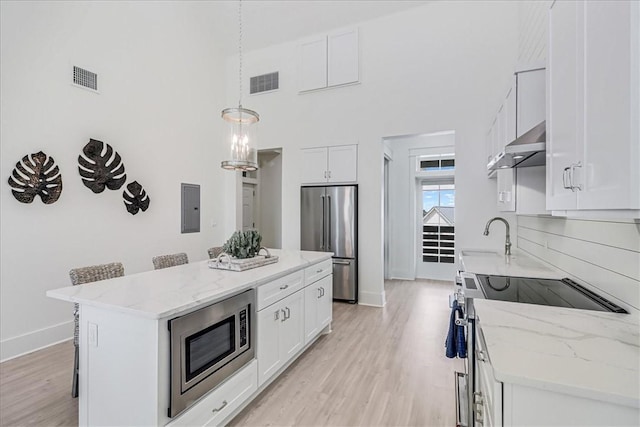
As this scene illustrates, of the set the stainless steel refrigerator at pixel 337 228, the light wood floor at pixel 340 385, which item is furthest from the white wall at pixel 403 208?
the light wood floor at pixel 340 385

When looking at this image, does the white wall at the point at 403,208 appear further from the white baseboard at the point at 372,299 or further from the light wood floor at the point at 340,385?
the light wood floor at the point at 340,385

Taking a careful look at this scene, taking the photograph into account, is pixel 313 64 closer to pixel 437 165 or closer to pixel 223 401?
pixel 437 165

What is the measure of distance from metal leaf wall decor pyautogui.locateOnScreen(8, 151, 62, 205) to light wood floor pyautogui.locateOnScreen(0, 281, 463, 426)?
5.13 feet

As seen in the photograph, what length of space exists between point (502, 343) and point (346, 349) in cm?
223

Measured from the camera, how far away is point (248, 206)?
714 cm

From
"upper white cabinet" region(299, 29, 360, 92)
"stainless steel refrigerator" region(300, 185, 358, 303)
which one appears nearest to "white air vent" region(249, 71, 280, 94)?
"upper white cabinet" region(299, 29, 360, 92)

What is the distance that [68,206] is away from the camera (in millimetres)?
3406

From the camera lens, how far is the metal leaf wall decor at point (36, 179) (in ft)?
9.77

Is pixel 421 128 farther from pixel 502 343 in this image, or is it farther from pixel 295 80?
pixel 502 343

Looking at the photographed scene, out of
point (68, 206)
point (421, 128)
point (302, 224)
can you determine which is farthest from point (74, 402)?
point (421, 128)

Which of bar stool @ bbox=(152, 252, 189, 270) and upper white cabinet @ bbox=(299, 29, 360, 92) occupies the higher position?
upper white cabinet @ bbox=(299, 29, 360, 92)

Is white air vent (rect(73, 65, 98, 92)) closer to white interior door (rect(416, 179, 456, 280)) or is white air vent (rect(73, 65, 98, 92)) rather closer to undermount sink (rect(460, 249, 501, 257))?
undermount sink (rect(460, 249, 501, 257))

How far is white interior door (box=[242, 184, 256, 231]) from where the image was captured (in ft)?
22.9

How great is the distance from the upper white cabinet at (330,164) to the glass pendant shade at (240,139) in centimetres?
211
